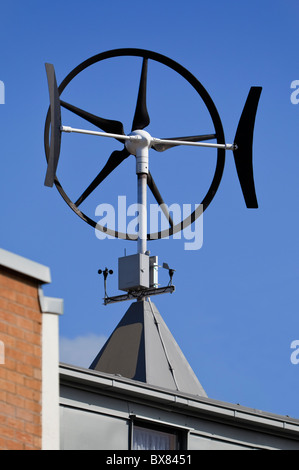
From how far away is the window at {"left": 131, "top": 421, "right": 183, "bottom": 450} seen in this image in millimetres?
14758

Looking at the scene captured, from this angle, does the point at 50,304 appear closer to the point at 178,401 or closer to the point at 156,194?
the point at 178,401

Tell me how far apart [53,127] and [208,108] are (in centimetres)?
355

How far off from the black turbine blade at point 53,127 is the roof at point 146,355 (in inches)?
112

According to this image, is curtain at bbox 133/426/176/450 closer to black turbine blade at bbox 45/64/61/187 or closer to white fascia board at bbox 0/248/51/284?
white fascia board at bbox 0/248/51/284

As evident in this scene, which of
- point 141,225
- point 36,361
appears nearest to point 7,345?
point 36,361

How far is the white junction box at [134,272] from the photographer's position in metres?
20.8

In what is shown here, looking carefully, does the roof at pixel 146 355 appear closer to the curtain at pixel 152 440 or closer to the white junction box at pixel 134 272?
the white junction box at pixel 134 272

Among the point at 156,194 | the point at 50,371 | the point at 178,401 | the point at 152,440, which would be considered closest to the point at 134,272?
the point at 156,194

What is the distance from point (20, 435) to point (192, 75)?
12842 millimetres

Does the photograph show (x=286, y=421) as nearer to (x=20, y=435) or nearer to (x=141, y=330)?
(x=141, y=330)

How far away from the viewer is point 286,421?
16344mm

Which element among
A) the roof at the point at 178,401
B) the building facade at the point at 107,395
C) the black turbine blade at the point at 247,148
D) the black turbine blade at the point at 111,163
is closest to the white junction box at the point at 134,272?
the building facade at the point at 107,395

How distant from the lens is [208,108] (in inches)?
874

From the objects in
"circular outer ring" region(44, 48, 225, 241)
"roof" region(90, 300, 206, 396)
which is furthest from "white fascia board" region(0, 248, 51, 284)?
"circular outer ring" region(44, 48, 225, 241)
